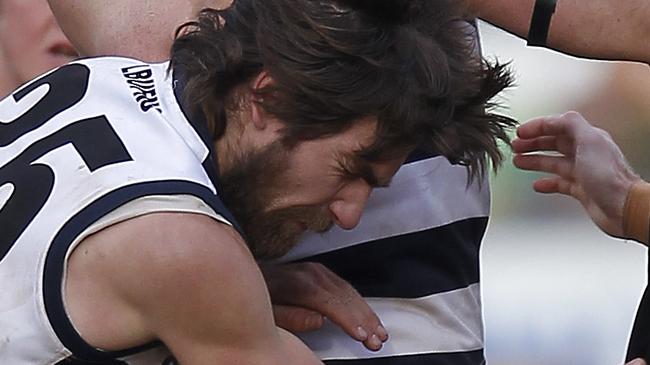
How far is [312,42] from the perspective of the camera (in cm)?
136

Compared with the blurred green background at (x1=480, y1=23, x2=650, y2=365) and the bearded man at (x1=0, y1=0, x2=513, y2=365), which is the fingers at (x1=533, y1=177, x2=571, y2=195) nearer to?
the bearded man at (x1=0, y1=0, x2=513, y2=365)

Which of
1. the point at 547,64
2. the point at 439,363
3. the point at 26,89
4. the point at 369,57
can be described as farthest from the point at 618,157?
the point at 547,64

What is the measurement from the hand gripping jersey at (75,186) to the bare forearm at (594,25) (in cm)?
42

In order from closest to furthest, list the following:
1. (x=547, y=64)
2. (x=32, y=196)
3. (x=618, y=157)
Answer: (x=32, y=196) < (x=618, y=157) < (x=547, y=64)

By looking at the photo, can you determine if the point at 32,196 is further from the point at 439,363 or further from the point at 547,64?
the point at 547,64

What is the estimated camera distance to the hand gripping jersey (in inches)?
47.5

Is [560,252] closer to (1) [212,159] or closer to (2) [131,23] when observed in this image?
(2) [131,23]

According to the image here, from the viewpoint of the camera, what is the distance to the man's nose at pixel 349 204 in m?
1.41

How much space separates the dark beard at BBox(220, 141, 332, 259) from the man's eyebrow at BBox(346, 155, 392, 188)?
2.2 inches

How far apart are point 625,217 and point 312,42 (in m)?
0.46

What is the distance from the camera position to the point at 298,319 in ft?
4.91

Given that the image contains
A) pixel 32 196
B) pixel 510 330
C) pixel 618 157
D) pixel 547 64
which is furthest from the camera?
pixel 547 64

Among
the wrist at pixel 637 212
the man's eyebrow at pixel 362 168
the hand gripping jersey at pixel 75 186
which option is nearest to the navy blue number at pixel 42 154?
the hand gripping jersey at pixel 75 186

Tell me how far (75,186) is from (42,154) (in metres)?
0.08
